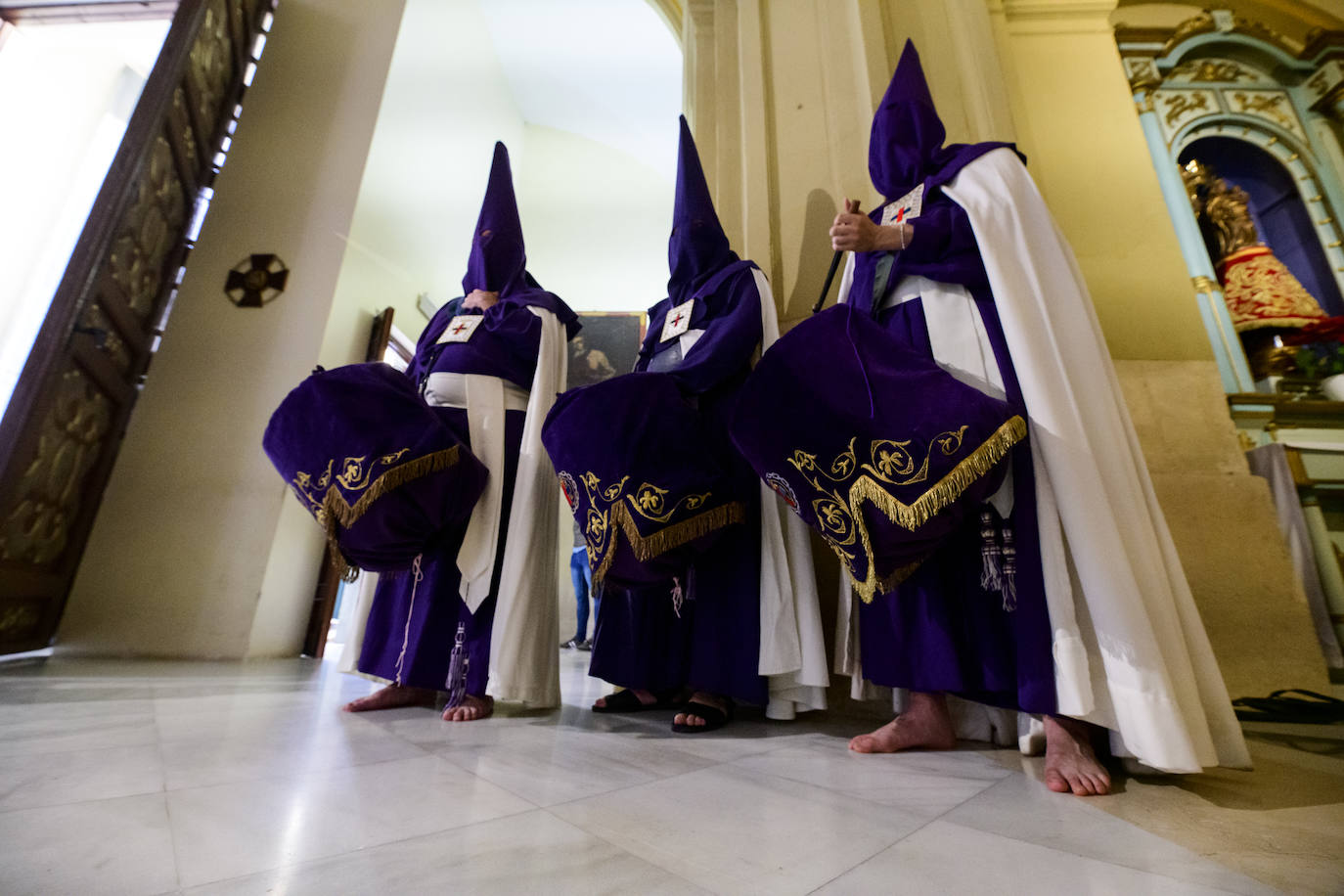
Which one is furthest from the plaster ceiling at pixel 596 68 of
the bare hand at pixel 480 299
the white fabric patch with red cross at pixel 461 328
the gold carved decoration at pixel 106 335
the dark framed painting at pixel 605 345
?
the white fabric patch with red cross at pixel 461 328

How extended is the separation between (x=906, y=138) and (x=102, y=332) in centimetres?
333

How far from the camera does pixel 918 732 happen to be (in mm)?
1197

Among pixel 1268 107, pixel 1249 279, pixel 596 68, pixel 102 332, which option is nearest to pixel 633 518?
pixel 102 332

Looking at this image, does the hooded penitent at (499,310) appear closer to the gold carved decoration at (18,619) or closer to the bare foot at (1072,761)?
the bare foot at (1072,761)

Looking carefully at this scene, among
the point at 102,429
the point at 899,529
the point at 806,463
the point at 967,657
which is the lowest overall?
the point at 967,657

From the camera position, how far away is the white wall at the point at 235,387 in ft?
9.00

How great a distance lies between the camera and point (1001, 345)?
4.10ft

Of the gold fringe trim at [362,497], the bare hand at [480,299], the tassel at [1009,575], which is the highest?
the bare hand at [480,299]

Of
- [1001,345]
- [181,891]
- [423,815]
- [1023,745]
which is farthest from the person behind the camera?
[1001,345]

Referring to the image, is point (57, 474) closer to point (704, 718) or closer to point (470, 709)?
point (470, 709)

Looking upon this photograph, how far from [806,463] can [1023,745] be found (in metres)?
0.71

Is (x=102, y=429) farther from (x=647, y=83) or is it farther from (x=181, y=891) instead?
(x=647, y=83)

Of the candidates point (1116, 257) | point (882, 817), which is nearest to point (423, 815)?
point (882, 817)

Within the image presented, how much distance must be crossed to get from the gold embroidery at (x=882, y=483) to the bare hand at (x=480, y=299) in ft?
4.37
